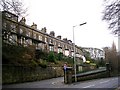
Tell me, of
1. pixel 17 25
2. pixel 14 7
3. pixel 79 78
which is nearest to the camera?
pixel 14 7

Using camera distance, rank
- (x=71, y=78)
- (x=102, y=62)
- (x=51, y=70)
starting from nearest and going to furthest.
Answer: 1. (x=71, y=78)
2. (x=51, y=70)
3. (x=102, y=62)

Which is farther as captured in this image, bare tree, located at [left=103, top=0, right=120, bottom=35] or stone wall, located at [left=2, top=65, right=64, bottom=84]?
stone wall, located at [left=2, top=65, right=64, bottom=84]

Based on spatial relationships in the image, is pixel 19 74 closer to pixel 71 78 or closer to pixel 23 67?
pixel 23 67

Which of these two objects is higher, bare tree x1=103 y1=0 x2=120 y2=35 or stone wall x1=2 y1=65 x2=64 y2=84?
bare tree x1=103 y1=0 x2=120 y2=35

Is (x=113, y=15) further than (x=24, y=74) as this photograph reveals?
No

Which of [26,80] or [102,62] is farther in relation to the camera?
[102,62]

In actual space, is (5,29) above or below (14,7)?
below

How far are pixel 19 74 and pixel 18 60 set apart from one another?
2.45m

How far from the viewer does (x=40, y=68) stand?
48.3 meters

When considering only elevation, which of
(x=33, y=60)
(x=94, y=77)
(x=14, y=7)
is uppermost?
(x=14, y=7)

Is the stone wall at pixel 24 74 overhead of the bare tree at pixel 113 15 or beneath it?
beneath

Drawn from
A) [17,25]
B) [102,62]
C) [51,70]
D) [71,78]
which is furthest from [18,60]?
[102,62]

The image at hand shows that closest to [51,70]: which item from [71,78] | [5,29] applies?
[71,78]

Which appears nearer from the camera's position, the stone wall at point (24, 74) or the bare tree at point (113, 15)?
the bare tree at point (113, 15)
